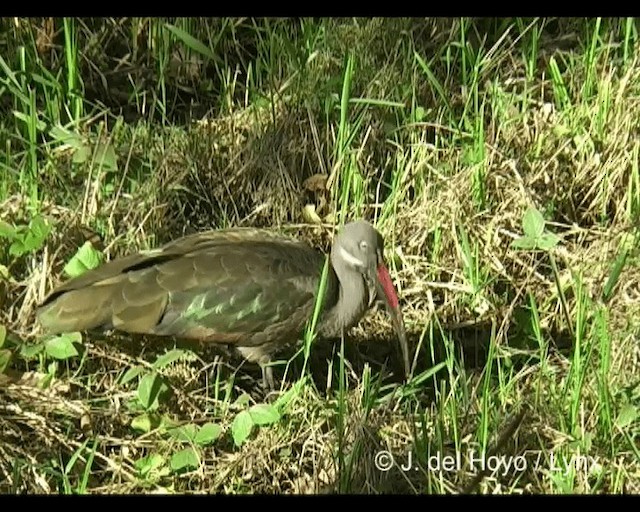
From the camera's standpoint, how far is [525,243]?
450 cm

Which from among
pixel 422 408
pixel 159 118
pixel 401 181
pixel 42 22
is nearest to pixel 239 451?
pixel 422 408

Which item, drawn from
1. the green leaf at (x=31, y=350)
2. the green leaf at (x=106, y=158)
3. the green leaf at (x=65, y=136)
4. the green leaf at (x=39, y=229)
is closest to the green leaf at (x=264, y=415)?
the green leaf at (x=31, y=350)

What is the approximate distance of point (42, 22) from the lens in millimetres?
5328

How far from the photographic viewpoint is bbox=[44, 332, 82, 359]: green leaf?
13.5ft

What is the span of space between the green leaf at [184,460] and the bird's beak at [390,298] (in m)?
0.75

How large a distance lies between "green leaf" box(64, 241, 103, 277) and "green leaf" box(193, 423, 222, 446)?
69 cm

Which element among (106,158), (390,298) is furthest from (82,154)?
(390,298)

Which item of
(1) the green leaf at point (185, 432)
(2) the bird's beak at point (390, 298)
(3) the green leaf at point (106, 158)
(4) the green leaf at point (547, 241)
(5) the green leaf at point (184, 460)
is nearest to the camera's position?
(5) the green leaf at point (184, 460)

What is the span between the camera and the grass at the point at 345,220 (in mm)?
3910

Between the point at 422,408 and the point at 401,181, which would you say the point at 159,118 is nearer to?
the point at 401,181

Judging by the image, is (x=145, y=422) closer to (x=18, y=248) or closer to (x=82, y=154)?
(x=18, y=248)

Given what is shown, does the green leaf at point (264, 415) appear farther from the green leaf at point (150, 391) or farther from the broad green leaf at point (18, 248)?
the broad green leaf at point (18, 248)

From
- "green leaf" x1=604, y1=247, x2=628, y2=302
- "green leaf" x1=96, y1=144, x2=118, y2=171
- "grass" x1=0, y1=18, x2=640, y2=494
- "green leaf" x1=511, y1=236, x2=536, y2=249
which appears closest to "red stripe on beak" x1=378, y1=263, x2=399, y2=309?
"grass" x1=0, y1=18, x2=640, y2=494

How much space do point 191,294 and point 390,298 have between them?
2.07ft
